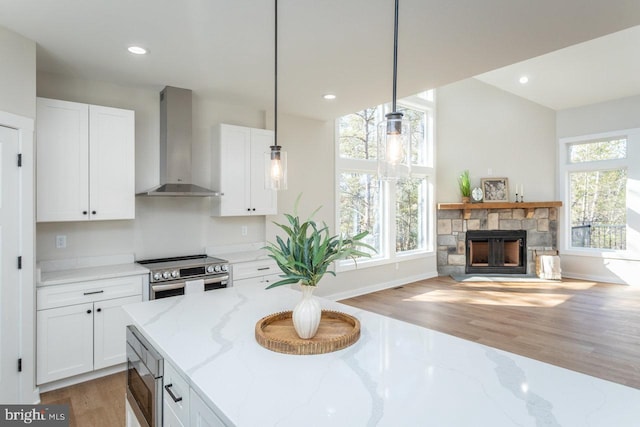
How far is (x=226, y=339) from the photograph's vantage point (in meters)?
1.47

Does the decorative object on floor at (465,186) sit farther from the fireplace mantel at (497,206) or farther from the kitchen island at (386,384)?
the kitchen island at (386,384)

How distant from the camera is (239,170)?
402 centimetres

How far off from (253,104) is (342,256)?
3.26 metres

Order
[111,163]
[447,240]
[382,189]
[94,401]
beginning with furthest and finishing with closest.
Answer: [447,240] < [382,189] < [111,163] < [94,401]

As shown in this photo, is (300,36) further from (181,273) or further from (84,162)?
(181,273)

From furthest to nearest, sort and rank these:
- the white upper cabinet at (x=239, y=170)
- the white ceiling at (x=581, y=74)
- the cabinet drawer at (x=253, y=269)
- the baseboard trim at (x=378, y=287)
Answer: the baseboard trim at (x=378, y=287) → the white ceiling at (x=581, y=74) → the white upper cabinet at (x=239, y=170) → the cabinet drawer at (x=253, y=269)

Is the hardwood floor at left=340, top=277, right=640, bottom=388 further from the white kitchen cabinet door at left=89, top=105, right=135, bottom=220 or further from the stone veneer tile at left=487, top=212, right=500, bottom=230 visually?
the white kitchen cabinet door at left=89, top=105, right=135, bottom=220

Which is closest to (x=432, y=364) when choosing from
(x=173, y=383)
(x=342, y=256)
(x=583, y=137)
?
(x=342, y=256)

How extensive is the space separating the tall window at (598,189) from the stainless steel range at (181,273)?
6.47m

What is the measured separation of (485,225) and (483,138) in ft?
5.62

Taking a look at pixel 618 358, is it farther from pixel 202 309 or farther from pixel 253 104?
pixel 253 104

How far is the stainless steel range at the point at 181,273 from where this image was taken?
3.20 meters

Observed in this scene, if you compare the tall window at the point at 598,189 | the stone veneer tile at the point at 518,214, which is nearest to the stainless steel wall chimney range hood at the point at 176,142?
the stone veneer tile at the point at 518,214

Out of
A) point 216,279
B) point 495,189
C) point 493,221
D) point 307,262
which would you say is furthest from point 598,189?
point 307,262
